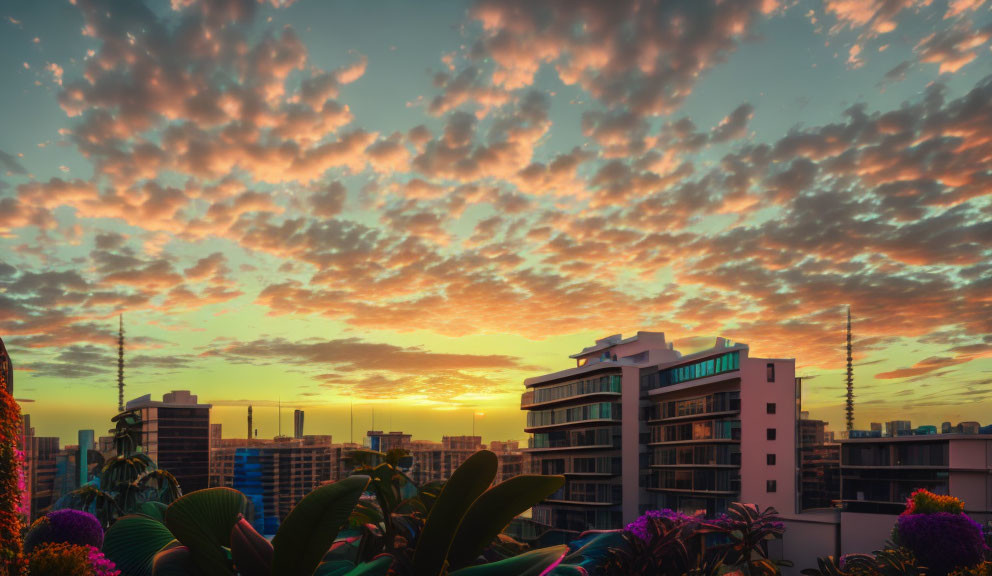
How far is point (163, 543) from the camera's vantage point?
8.30 meters

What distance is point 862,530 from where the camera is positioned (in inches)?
1622

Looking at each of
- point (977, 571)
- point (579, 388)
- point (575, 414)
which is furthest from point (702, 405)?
point (977, 571)

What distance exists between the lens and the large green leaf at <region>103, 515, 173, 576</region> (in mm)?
8336

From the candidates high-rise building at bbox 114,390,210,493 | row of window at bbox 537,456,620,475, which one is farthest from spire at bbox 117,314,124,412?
row of window at bbox 537,456,620,475

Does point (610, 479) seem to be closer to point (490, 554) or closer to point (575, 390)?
point (575, 390)

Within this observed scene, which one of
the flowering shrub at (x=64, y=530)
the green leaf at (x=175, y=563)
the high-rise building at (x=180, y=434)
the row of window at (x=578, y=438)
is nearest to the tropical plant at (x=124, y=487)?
the flowering shrub at (x=64, y=530)

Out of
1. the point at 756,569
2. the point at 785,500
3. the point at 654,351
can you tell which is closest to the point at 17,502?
the point at 756,569

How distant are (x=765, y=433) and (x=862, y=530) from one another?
11285 millimetres

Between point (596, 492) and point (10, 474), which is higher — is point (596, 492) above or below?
below

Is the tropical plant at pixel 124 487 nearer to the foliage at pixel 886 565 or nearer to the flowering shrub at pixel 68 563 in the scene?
the flowering shrub at pixel 68 563

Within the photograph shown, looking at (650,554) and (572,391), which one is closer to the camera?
(650,554)

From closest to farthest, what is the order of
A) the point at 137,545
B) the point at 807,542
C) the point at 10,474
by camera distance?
the point at 137,545
the point at 10,474
the point at 807,542

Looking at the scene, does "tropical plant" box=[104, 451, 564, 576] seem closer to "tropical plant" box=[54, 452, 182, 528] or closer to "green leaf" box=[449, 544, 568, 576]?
"green leaf" box=[449, 544, 568, 576]

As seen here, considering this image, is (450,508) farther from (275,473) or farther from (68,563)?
(275,473)
